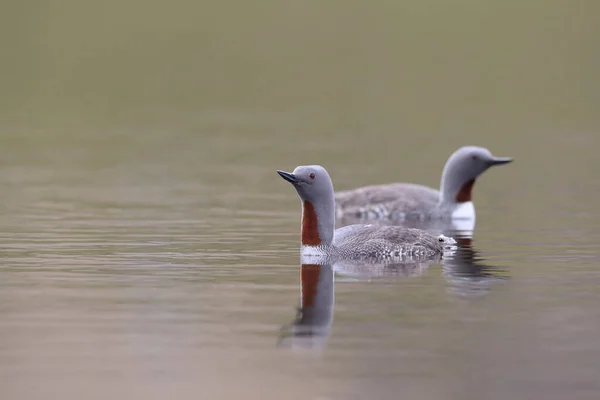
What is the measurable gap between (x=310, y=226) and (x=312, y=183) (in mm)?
472

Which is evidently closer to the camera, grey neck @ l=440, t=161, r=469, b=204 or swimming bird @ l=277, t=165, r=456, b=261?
swimming bird @ l=277, t=165, r=456, b=261

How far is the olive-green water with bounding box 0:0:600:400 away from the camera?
31.4ft

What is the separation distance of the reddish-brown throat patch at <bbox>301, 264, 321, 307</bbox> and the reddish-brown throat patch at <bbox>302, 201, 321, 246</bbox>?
0.27m

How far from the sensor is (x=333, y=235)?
14289 mm

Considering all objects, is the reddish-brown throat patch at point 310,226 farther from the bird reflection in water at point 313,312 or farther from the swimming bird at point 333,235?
the bird reflection in water at point 313,312

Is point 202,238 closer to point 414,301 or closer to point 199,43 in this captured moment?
point 414,301

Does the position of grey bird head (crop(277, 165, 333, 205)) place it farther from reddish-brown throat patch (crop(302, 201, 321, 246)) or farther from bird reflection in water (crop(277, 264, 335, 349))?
bird reflection in water (crop(277, 264, 335, 349))

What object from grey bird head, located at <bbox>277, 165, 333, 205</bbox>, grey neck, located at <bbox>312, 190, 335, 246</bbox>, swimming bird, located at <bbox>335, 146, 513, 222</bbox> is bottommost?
grey neck, located at <bbox>312, 190, 335, 246</bbox>

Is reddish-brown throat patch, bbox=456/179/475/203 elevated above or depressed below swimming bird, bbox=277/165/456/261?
above

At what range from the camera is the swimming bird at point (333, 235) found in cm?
1374

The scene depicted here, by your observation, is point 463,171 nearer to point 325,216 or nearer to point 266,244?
point 266,244

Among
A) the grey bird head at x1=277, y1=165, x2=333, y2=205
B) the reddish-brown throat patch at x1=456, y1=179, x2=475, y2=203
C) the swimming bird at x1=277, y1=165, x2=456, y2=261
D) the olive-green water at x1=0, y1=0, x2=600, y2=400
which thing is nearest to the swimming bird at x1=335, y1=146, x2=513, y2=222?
the reddish-brown throat patch at x1=456, y1=179, x2=475, y2=203

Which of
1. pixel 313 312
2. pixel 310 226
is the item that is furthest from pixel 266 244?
pixel 313 312

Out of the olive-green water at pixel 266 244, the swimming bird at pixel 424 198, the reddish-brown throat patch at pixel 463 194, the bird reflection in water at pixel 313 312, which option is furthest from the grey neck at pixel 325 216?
the reddish-brown throat patch at pixel 463 194
